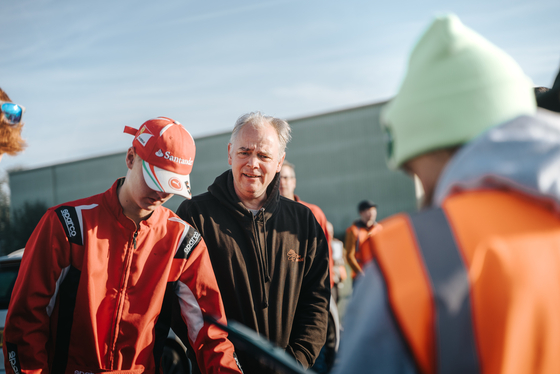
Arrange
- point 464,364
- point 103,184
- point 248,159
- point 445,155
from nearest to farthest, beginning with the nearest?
point 464,364
point 445,155
point 248,159
point 103,184

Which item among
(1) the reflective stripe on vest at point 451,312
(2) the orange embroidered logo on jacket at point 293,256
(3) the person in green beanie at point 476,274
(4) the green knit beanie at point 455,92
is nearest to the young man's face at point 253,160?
(2) the orange embroidered logo on jacket at point 293,256

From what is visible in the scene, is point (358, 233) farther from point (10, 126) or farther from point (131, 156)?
point (10, 126)

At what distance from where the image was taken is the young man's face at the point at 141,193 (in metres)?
2.05

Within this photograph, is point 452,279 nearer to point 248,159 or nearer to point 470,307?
point 470,307

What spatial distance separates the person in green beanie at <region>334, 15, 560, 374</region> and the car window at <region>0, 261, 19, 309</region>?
4818 millimetres

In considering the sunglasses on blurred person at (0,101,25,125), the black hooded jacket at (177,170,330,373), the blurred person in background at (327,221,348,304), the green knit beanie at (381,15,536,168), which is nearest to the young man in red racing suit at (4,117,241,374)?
the black hooded jacket at (177,170,330,373)

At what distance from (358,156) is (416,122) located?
80.5 feet

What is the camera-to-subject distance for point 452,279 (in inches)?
24.2

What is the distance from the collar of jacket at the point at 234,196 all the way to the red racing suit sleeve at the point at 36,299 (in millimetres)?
974

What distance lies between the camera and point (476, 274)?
629mm

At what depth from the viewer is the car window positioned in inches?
171

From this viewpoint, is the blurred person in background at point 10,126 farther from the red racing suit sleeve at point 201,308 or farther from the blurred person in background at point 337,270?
the blurred person in background at point 337,270

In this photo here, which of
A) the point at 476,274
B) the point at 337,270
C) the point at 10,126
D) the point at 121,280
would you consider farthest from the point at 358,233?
the point at 476,274

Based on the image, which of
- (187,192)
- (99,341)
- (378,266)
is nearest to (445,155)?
(378,266)
